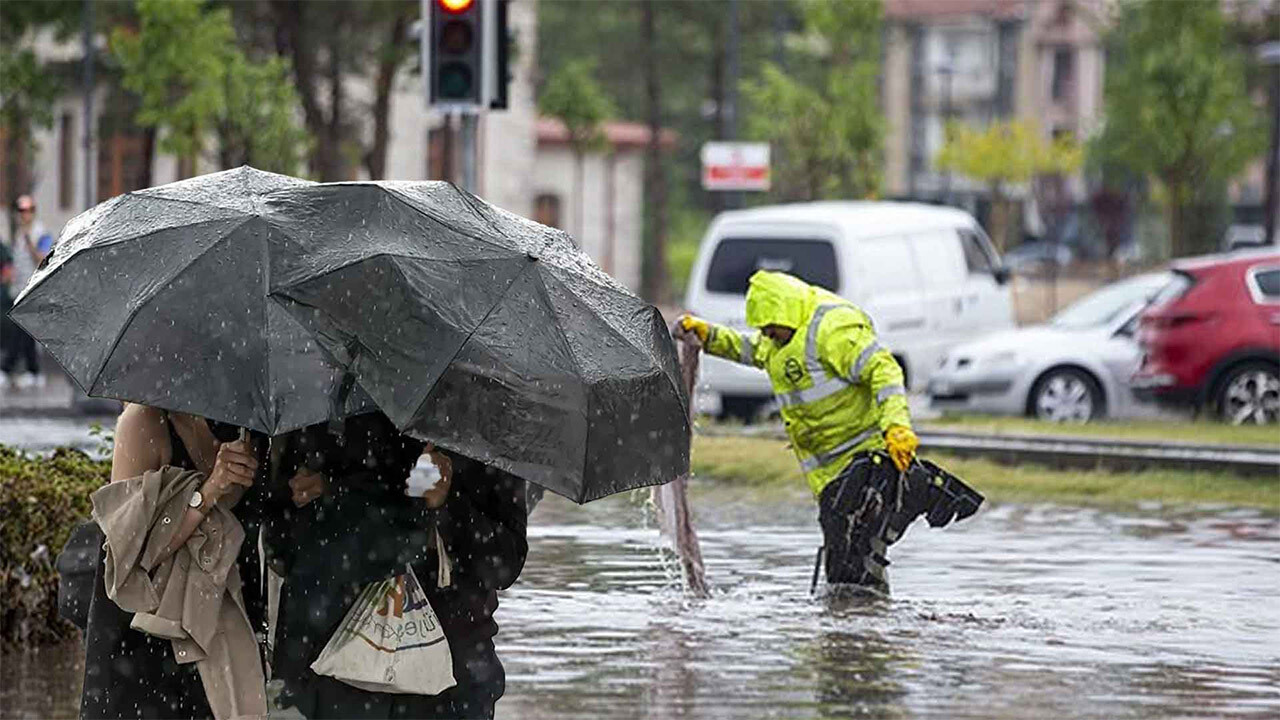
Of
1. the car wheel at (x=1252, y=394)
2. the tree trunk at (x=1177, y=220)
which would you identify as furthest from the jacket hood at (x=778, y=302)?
the tree trunk at (x=1177, y=220)

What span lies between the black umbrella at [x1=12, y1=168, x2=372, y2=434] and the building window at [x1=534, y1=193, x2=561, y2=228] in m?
54.4

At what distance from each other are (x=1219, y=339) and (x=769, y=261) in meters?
4.37

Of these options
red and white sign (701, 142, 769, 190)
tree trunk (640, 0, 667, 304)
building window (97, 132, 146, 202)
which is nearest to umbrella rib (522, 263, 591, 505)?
red and white sign (701, 142, 769, 190)

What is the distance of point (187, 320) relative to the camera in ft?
20.4

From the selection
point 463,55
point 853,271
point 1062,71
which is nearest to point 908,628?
point 463,55

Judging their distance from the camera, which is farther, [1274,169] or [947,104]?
[947,104]

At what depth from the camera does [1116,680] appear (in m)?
10.3

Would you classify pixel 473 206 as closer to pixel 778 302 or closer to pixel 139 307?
pixel 139 307

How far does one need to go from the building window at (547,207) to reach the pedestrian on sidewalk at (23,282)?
104ft

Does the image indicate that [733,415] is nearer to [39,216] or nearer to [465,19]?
[465,19]

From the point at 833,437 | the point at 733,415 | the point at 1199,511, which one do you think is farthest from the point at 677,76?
the point at 833,437

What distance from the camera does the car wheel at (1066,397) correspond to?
79.1ft

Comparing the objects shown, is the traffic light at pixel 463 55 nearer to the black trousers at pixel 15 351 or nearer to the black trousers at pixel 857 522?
the black trousers at pixel 857 522

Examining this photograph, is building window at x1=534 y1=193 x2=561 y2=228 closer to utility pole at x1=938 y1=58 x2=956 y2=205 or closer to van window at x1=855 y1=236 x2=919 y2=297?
utility pole at x1=938 y1=58 x2=956 y2=205
